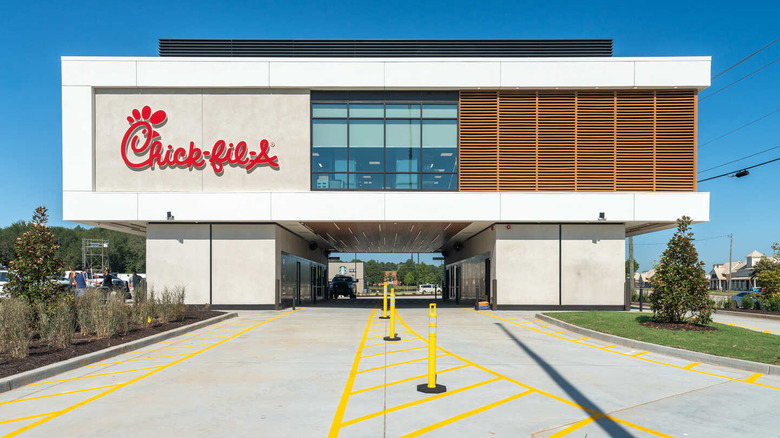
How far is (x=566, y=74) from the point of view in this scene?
21938 mm

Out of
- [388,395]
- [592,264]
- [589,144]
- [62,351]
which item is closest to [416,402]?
[388,395]

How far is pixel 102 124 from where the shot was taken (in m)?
22.2

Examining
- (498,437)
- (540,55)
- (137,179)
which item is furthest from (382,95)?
(498,437)

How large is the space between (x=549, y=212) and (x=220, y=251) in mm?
14388

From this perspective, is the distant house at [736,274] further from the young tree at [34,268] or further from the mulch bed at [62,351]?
the young tree at [34,268]

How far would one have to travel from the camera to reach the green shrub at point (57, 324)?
10.9m

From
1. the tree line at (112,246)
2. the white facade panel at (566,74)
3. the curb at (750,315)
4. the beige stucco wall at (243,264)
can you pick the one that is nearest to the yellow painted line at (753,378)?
the curb at (750,315)

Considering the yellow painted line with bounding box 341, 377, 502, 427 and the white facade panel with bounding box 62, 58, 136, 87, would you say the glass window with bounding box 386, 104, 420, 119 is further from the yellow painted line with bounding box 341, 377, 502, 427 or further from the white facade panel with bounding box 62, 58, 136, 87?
the yellow painted line with bounding box 341, 377, 502, 427

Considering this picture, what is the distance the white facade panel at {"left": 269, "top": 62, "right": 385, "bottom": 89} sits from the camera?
22.1m

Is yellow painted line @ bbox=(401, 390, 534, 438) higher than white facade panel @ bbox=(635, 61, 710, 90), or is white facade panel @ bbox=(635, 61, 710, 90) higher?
white facade panel @ bbox=(635, 61, 710, 90)

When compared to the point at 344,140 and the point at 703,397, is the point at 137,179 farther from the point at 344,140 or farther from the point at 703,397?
the point at 703,397

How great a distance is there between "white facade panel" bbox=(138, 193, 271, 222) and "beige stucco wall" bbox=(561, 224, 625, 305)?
13.2m

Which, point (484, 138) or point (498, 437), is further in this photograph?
point (484, 138)

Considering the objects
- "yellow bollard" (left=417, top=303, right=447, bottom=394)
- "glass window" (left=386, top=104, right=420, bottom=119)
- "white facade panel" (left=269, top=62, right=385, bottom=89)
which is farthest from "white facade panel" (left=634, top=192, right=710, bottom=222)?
"yellow bollard" (left=417, top=303, right=447, bottom=394)
